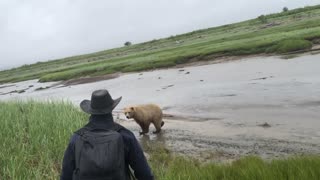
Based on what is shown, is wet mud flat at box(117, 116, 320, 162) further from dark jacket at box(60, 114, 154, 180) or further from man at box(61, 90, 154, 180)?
man at box(61, 90, 154, 180)

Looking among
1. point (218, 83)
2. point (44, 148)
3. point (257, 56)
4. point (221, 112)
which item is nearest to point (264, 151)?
point (44, 148)

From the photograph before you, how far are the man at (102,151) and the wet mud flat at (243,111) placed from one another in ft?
19.3

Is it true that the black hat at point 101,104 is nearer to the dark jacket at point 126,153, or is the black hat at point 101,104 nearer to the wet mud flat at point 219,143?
the dark jacket at point 126,153

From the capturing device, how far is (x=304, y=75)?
72.7ft

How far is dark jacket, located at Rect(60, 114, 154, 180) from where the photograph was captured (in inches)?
191

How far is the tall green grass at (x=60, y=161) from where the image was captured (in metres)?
7.10

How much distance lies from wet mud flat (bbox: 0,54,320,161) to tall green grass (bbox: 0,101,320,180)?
1.39 metres

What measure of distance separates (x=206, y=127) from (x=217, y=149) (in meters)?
3.15

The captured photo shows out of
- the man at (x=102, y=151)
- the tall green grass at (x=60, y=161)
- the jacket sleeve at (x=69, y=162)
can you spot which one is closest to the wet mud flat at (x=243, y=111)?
the tall green grass at (x=60, y=161)

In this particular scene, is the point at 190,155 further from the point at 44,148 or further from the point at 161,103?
the point at 161,103

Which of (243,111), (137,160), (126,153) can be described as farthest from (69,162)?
(243,111)

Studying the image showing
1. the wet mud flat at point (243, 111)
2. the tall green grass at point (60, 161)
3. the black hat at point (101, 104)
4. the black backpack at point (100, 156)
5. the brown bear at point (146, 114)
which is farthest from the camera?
the brown bear at point (146, 114)

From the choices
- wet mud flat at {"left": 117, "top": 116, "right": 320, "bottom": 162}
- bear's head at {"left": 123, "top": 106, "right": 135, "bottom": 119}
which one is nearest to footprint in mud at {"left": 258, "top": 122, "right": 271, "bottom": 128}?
wet mud flat at {"left": 117, "top": 116, "right": 320, "bottom": 162}

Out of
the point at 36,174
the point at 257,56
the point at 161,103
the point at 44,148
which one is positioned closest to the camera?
the point at 36,174
